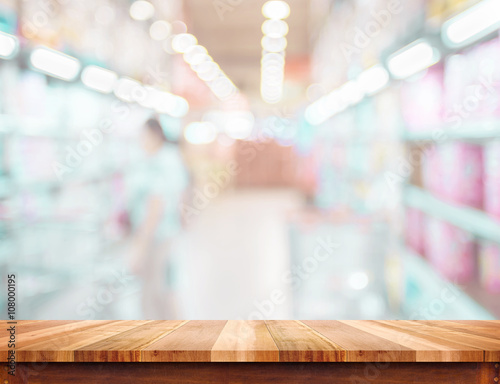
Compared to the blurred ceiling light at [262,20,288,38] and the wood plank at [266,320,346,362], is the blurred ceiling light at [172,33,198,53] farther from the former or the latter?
the wood plank at [266,320,346,362]

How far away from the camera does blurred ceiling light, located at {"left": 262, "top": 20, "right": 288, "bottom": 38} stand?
11.7 ft

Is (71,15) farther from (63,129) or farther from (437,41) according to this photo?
(437,41)

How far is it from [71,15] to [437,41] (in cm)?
236

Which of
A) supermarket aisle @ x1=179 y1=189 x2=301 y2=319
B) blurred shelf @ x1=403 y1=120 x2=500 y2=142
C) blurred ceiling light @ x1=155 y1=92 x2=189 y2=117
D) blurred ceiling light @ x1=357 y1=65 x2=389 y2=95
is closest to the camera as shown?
blurred shelf @ x1=403 y1=120 x2=500 y2=142

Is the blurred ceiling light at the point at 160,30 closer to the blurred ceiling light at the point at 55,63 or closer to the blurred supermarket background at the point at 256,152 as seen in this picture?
the blurred supermarket background at the point at 256,152

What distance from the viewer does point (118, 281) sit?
3.32 meters

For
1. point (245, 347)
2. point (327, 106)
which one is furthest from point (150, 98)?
point (245, 347)

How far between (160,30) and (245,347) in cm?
363

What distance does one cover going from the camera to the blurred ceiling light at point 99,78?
135 inches

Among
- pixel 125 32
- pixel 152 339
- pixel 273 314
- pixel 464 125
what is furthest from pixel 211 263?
pixel 152 339

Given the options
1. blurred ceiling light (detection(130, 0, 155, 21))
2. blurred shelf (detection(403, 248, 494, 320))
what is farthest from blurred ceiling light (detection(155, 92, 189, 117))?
blurred shelf (detection(403, 248, 494, 320))

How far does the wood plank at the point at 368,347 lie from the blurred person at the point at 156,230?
154 cm

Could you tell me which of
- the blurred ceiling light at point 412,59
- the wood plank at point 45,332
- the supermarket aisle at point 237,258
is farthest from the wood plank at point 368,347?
the supermarket aisle at point 237,258

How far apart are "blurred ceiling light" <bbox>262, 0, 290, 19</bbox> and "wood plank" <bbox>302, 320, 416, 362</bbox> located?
2.56m
